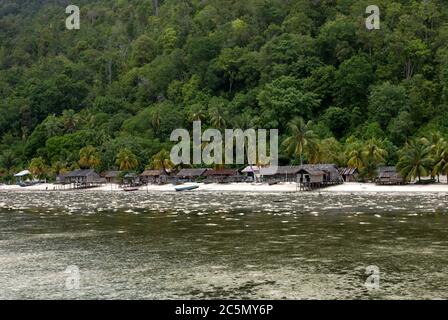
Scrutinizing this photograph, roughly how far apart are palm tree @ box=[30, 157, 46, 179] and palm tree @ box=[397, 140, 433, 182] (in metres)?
65.3

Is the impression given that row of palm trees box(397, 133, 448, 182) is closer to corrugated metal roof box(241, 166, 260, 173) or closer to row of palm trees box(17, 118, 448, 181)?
row of palm trees box(17, 118, 448, 181)

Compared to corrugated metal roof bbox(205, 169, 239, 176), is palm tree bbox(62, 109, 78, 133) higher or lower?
higher

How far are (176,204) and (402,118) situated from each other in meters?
45.4

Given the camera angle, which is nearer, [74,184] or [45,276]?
[45,276]

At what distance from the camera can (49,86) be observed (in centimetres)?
13225

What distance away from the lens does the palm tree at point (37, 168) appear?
103688mm

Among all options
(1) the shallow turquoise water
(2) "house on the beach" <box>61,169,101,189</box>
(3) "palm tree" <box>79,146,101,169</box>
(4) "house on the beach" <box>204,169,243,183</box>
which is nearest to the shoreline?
(2) "house on the beach" <box>61,169,101,189</box>

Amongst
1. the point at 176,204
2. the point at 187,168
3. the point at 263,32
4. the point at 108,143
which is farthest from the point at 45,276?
the point at 263,32

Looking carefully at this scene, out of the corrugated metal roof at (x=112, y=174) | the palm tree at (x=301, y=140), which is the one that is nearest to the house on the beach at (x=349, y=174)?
the palm tree at (x=301, y=140)

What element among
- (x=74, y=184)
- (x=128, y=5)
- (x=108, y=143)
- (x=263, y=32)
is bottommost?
(x=74, y=184)

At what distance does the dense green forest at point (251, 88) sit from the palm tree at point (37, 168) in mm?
195

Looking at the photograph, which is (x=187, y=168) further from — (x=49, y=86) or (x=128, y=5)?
(x=128, y=5)

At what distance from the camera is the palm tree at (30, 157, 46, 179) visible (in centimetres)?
10369

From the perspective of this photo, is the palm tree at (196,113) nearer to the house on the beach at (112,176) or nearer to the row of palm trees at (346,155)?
the row of palm trees at (346,155)
